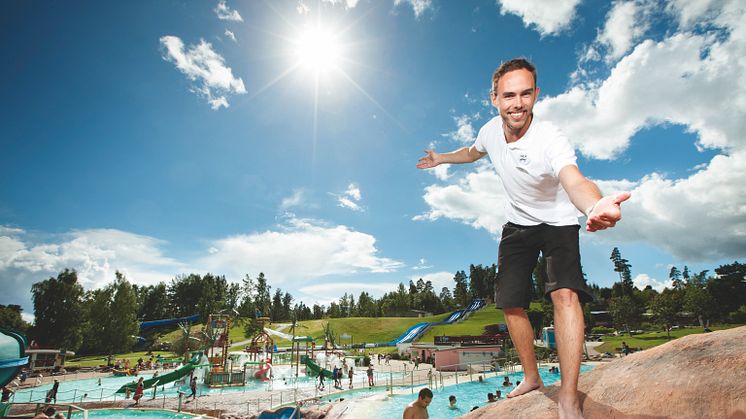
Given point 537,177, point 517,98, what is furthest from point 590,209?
point 517,98

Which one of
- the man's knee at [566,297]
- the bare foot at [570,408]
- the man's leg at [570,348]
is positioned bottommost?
the bare foot at [570,408]

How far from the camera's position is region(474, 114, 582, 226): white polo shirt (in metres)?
2.40

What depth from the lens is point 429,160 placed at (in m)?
4.02

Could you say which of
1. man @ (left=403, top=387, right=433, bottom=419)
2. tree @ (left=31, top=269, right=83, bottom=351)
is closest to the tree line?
tree @ (left=31, top=269, right=83, bottom=351)

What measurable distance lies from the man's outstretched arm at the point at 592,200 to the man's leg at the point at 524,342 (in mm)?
1385

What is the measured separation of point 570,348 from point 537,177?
117 centimetres

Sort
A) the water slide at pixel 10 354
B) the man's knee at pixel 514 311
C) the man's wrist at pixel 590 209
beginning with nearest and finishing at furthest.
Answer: the man's wrist at pixel 590 209 < the man's knee at pixel 514 311 < the water slide at pixel 10 354

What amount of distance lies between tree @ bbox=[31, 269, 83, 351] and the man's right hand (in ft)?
198

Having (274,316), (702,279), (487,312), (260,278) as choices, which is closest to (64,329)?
(260,278)

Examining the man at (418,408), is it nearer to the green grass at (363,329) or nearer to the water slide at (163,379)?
the water slide at (163,379)

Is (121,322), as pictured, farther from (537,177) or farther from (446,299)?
(446,299)

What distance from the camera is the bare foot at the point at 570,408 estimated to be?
7.37ft

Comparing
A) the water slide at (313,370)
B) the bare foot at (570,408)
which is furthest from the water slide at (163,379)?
the bare foot at (570,408)

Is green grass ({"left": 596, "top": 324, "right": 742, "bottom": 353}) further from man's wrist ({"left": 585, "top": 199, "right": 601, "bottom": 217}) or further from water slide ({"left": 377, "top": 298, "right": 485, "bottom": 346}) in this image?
man's wrist ({"left": 585, "top": 199, "right": 601, "bottom": 217})
